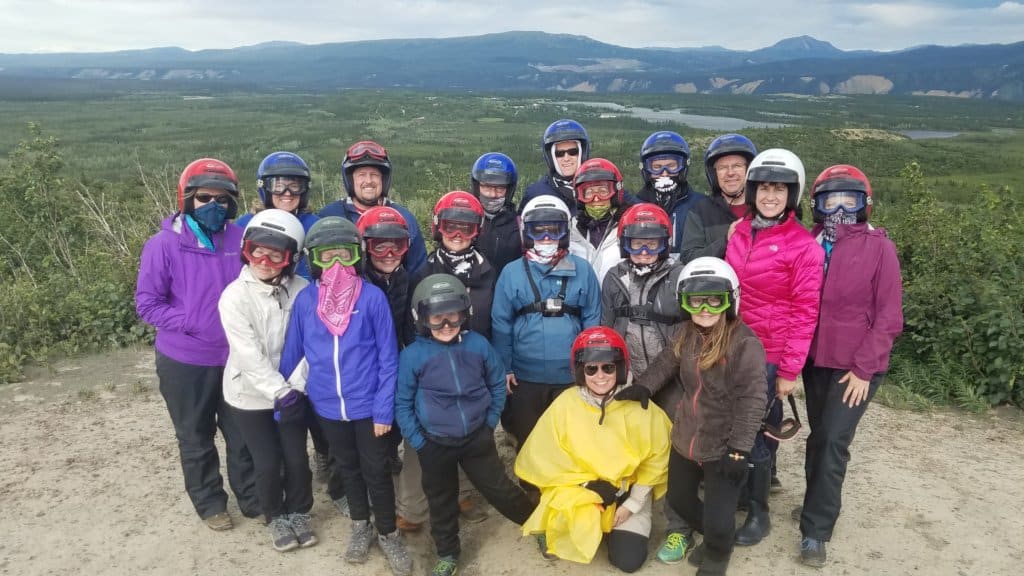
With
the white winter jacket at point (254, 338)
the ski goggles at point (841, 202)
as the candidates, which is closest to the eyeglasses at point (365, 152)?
the white winter jacket at point (254, 338)

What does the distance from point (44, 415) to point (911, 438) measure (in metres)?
8.06

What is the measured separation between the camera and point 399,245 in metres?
4.54

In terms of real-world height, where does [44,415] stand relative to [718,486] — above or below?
below

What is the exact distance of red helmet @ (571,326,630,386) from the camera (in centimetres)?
405

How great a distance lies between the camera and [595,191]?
4.91 m

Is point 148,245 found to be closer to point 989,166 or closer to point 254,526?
point 254,526

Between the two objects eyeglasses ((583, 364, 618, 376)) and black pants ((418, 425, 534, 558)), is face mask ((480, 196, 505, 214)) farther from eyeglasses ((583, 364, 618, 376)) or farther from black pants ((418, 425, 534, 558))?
black pants ((418, 425, 534, 558))

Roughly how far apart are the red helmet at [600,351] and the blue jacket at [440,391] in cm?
58

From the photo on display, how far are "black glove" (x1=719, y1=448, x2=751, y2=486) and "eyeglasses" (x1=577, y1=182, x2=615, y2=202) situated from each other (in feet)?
6.57

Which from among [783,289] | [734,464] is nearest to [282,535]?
[734,464]

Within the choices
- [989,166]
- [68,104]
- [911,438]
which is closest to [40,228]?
[911,438]

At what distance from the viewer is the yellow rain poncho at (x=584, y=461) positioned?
163 inches

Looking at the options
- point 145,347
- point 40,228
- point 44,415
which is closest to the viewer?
point 44,415

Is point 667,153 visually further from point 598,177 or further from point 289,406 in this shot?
point 289,406
